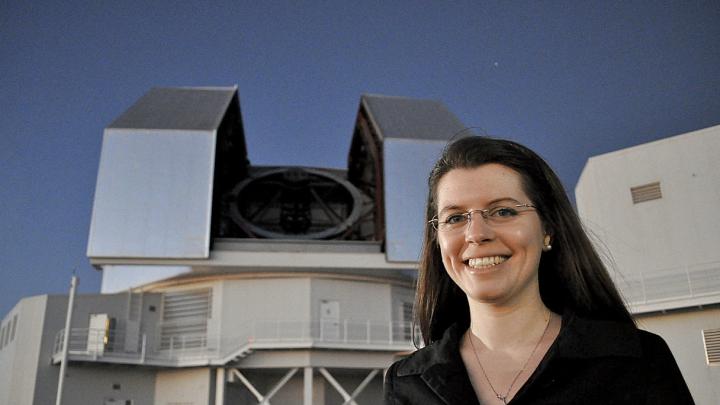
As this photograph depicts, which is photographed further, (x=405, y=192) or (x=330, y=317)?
(x=405, y=192)

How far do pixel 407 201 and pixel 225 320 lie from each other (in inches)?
337

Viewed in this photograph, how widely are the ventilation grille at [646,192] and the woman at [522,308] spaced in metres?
19.1

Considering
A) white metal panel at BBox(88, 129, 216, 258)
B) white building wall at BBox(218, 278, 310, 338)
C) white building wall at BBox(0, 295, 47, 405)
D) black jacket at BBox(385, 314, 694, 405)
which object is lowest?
black jacket at BBox(385, 314, 694, 405)

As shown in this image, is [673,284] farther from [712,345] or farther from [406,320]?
[406,320]

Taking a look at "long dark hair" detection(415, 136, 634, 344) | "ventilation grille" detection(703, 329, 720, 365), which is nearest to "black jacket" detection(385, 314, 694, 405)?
"long dark hair" detection(415, 136, 634, 344)

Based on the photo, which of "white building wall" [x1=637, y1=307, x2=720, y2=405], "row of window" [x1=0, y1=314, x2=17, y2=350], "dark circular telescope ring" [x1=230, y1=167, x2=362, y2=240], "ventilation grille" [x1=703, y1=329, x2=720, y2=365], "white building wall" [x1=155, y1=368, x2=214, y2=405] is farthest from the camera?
"dark circular telescope ring" [x1=230, y1=167, x2=362, y2=240]

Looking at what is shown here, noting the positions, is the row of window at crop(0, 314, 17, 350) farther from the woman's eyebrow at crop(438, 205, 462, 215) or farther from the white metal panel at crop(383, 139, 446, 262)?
the woman's eyebrow at crop(438, 205, 462, 215)

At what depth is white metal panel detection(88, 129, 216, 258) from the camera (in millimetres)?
23578

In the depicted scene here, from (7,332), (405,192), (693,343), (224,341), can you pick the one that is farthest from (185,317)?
(693,343)

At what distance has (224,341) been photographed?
79.9ft

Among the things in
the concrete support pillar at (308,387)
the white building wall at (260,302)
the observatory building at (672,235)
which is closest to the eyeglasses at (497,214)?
the observatory building at (672,235)

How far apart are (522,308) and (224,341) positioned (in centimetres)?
2372

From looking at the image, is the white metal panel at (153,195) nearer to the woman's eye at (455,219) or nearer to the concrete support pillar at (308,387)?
the concrete support pillar at (308,387)

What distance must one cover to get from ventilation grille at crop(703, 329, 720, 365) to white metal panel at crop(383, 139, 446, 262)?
416 inches
